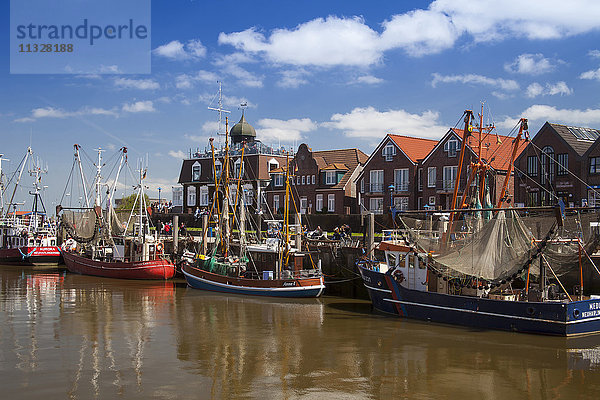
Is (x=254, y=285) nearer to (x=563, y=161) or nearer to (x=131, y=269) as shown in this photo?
(x=131, y=269)

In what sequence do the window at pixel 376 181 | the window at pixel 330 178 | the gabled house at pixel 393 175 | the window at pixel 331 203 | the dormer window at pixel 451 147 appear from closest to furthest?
the dormer window at pixel 451 147 < the gabled house at pixel 393 175 < the window at pixel 376 181 < the window at pixel 331 203 < the window at pixel 330 178

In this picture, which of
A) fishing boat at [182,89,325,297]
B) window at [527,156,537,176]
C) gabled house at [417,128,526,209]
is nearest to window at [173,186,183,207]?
gabled house at [417,128,526,209]

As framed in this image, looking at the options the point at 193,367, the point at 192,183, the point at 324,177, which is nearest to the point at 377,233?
the point at 324,177

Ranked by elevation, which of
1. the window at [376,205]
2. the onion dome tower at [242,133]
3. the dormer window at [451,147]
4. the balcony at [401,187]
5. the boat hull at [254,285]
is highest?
the onion dome tower at [242,133]

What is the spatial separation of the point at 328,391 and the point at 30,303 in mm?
23099

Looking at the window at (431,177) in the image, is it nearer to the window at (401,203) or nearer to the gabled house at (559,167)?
the window at (401,203)

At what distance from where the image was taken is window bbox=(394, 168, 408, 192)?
61.5m

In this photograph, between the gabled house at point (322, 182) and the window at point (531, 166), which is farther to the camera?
the gabled house at point (322, 182)

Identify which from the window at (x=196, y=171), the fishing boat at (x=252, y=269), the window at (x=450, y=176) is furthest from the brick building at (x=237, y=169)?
the fishing boat at (x=252, y=269)

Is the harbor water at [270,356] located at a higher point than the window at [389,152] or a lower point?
lower

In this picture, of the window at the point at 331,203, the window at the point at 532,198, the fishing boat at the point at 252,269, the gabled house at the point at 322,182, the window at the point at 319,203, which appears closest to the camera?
the fishing boat at the point at 252,269

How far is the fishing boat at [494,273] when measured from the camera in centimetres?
2400

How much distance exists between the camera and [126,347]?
918 inches

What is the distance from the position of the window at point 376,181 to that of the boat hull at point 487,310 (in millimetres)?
32882
